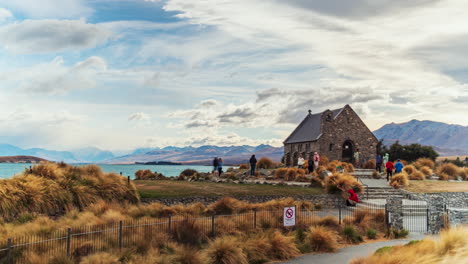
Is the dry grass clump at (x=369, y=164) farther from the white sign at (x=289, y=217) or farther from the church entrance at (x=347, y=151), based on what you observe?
the white sign at (x=289, y=217)

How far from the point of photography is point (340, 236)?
18672 mm

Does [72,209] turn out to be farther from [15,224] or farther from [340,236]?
[340,236]

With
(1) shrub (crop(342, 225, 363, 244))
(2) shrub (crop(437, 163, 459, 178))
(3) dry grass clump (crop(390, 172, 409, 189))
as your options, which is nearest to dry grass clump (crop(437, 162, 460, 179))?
(2) shrub (crop(437, 163, 459, 178))

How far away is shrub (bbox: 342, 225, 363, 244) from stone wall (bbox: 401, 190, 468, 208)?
11.5 m

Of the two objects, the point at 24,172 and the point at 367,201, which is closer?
the point at 24,172

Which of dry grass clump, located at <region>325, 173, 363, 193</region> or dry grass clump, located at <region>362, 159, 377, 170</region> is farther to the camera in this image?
dry grass clump, located at <region>362, 159, 377, 170</region>

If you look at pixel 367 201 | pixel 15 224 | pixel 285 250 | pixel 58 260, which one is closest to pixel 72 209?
pixel 15 224

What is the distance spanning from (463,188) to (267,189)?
15.4 m

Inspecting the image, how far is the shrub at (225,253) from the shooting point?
1441 cm

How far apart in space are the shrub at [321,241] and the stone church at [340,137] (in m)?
31.8

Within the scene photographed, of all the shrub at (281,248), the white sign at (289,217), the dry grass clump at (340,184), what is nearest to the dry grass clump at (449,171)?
the dry grass clump at (340,184)

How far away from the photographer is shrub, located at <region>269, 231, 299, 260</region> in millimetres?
15852

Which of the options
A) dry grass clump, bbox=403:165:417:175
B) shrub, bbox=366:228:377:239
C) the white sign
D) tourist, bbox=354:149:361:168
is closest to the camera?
the white sign

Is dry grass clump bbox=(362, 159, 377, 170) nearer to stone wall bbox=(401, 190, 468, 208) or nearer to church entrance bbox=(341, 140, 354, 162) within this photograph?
church entrance bbox=(341, 140, 354, 162)
